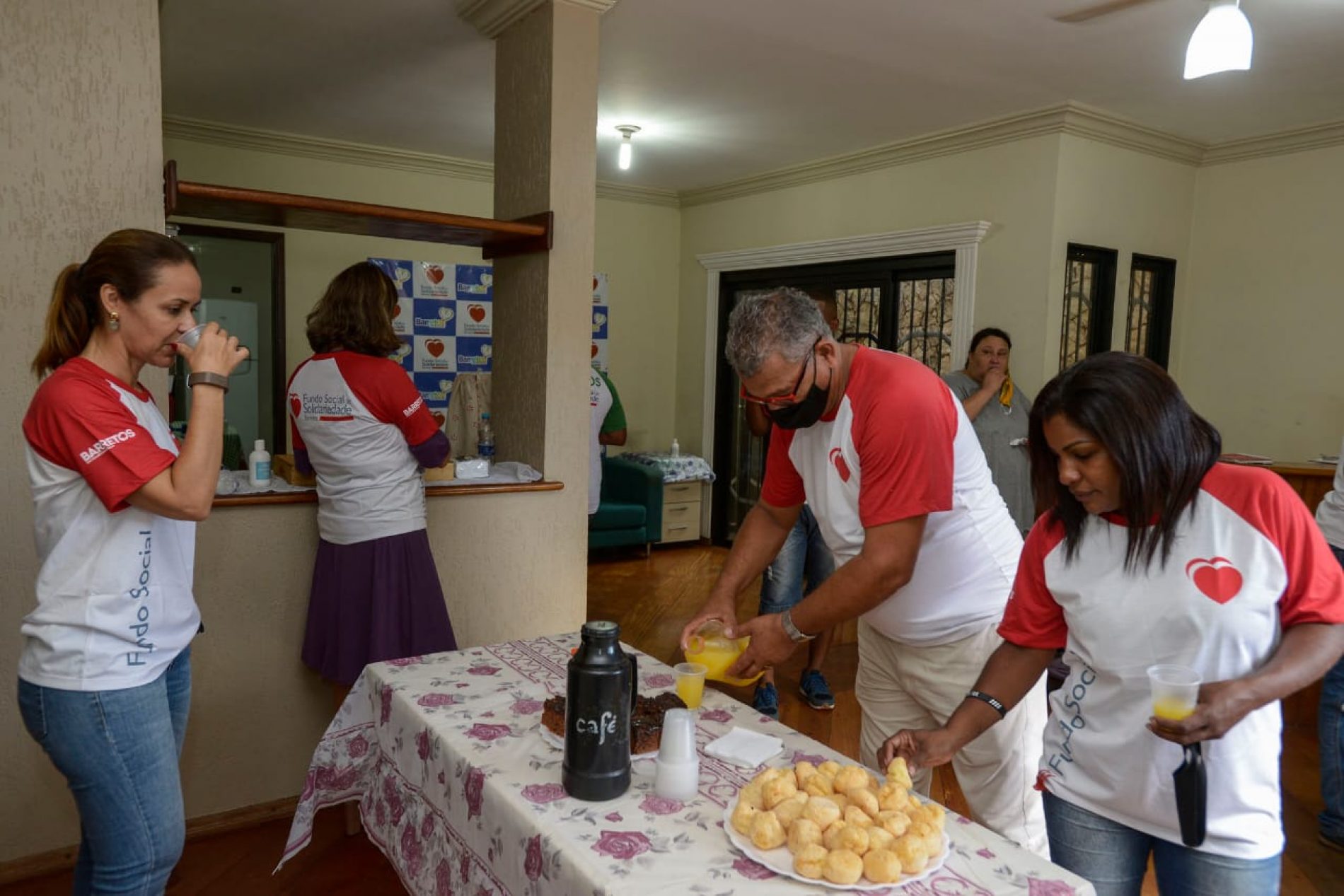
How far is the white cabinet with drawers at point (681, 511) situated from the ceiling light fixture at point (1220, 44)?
423 cm

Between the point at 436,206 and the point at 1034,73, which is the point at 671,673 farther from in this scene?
the point at 436,206

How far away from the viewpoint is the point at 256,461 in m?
2.66

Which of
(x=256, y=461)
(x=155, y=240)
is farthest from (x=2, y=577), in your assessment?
(x=155, y=240)

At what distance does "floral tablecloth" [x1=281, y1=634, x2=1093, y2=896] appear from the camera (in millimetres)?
1150

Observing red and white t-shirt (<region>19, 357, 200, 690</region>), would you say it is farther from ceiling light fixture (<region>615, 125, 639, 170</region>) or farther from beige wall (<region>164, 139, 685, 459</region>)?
ceiling light fixture (<region>615, 125, 639, 170</region>)

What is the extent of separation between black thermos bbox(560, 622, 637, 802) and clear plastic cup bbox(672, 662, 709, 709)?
31cm

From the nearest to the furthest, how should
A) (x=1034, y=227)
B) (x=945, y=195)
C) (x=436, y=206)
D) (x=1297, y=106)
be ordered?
(x=1297, y=106), (x=1034, y=227), (x=945, y=195), (x=436, y=206)

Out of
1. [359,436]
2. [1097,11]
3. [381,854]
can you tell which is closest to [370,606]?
[359,436]

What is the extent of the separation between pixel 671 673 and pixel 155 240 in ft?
4.11

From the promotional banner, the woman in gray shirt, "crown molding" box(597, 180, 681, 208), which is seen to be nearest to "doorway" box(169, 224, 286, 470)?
the promotional banner

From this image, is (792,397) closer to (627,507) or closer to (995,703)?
(995,703)

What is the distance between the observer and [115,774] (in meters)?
1.45

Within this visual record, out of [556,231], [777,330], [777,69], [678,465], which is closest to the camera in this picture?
[777,330]

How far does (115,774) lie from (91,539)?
0.38 meters
